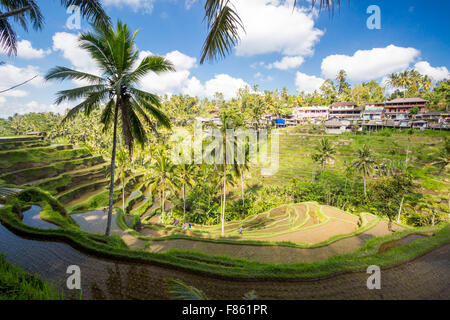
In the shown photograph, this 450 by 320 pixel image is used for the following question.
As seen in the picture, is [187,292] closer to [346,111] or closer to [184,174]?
[184,174]

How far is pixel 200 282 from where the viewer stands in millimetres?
4531

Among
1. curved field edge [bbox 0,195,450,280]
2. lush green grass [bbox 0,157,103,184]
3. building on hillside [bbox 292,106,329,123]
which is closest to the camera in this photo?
curved field edge [bbox 0,195,450,280]

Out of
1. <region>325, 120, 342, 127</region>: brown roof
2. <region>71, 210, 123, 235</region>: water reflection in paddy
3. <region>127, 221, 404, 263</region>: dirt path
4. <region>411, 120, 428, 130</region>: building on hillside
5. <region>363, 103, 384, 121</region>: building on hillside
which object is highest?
<region>363, 103, 384, 121</region>: building on hillside

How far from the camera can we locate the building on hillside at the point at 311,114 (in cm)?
6625

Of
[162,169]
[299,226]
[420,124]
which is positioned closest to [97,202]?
[162,169]

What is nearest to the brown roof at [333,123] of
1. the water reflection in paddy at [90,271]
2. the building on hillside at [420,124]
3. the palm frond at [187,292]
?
the building on hillside at [420,124]

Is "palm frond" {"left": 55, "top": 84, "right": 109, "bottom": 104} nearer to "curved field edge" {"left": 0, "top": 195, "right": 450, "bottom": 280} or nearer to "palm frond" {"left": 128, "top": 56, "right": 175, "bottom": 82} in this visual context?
"palm frond" {"left": 128, "top": 56, "right": 175, "bottom": 82}

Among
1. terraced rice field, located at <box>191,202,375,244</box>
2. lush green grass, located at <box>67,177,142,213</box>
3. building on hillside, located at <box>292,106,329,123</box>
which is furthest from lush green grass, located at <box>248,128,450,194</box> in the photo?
building on hillside, located at <box>292,106,329,123</box>

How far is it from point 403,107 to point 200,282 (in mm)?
70144

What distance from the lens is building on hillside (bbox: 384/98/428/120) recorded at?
163ft

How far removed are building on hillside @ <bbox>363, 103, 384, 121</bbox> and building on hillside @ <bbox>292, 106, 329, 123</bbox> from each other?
11.4 metres

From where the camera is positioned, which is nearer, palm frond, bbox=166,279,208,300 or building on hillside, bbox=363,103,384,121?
palm frond, bbox=166,279,208,300

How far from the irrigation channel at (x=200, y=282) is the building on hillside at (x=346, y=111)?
6314cm

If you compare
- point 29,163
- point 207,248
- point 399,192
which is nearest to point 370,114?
point 399,192
